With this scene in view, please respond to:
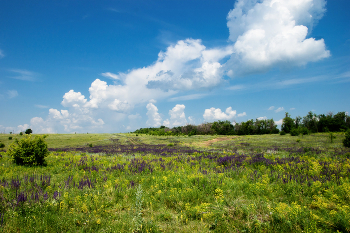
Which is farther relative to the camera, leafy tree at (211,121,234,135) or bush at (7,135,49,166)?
leafy tree at (211,121,234,135)

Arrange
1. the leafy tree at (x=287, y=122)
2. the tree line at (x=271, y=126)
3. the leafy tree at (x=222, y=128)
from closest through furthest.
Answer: the tree line at (x=271, y=126) < the leafy tree at (x=287, y=122) < the leafy tree at (x=222, y=128)

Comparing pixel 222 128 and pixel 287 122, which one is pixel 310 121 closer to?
pixel 287 122

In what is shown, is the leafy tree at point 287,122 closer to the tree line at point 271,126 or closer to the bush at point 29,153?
the tree line at point 271,126

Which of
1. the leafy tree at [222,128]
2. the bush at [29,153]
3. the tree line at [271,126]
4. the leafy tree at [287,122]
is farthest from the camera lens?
the leafy tree at [222,128]

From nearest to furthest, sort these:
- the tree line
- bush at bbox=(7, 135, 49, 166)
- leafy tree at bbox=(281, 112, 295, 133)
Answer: bush at bbox=(7, 135, 49, 166)
the tree line
leafy tree at bbox=(281, 112, 295, 133)

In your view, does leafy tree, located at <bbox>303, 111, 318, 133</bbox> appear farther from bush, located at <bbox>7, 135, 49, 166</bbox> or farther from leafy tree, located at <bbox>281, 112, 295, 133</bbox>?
bush, located at <bbox>7, 135, 49, 166</bbox>

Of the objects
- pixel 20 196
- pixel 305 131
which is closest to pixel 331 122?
pixel 305 131

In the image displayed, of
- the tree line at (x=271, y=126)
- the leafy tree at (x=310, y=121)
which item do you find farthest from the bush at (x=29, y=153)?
the leafy tree at (x=310, y=121)

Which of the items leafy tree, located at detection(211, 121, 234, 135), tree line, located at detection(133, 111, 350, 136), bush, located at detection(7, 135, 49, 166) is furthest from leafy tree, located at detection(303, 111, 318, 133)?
bush, located at detection(7, 135, 49, 166)

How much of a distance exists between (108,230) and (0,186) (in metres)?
4.40

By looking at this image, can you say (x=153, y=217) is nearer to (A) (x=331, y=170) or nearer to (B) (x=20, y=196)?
(B) (x=20, y=196)

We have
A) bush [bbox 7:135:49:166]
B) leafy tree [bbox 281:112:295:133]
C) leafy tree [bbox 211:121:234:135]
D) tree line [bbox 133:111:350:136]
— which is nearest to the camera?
bush [bbox 7:135:49:166]

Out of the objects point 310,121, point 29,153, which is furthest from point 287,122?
point 29,153

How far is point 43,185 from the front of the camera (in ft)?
18.6
